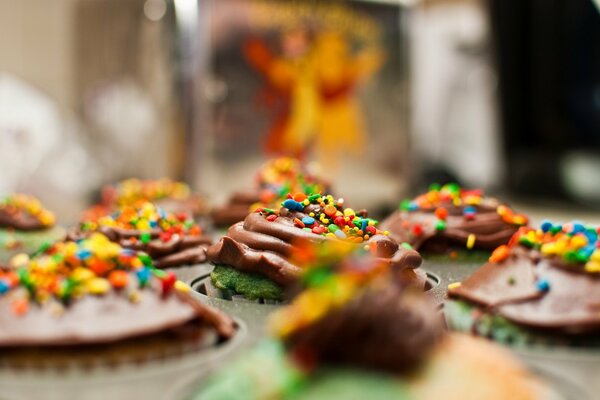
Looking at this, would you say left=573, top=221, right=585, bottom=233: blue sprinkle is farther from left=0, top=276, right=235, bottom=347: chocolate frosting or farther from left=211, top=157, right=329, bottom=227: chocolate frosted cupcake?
left=211, top=157, right=329, bottom=227: chocolate frosted cupcake

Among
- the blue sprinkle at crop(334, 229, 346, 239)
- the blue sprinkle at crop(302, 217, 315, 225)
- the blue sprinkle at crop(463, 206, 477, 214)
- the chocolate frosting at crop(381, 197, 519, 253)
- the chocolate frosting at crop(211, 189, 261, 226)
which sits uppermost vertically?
the blue sprinkle at crop(302, 217, 315, 225)

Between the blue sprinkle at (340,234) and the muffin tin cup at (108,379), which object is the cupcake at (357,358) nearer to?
the muffin tin cup at (108,379)

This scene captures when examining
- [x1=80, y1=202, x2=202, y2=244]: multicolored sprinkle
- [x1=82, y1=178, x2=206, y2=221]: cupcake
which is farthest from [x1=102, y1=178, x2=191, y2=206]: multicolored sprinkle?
[x1=80, y1=202, x2=202, y2=244]: multicolored sprinkle

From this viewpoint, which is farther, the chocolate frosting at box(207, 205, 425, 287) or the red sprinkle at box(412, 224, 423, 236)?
the red sprinkle at box(412, 224, 423, 236)

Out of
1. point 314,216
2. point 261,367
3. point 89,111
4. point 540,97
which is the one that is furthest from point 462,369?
point 540,97

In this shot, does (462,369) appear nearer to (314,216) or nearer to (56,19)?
(314,216)

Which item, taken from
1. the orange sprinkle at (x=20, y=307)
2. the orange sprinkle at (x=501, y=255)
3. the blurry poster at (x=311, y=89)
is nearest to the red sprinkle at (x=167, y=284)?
the orange sprinkle at (x=20, y=307)

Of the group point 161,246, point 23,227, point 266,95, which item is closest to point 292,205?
point 161,246
